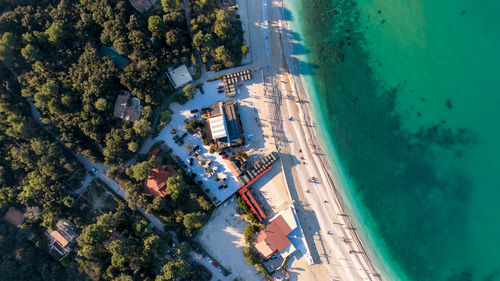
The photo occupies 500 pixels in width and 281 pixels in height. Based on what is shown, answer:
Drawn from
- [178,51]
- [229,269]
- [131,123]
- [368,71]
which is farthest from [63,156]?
[368,71]

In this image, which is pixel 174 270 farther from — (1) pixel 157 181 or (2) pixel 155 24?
(2) pixel 155 24

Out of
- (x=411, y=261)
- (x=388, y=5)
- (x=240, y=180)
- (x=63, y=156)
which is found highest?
(x=388, y=5)

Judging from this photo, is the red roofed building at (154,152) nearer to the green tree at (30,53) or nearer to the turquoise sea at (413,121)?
the green tree at (30,53)

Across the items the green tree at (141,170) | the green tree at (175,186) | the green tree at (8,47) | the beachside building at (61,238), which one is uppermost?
the green tree at (8,47)

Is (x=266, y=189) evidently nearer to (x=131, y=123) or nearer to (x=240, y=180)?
(x=240, y=180)

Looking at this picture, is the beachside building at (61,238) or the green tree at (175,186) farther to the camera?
the green tree at (175,186)

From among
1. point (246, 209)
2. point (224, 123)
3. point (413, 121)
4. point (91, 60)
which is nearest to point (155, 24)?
point (91, 60)

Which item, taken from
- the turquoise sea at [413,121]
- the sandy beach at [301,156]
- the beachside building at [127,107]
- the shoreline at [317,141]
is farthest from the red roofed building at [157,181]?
the turquoise sea at [413,121]
